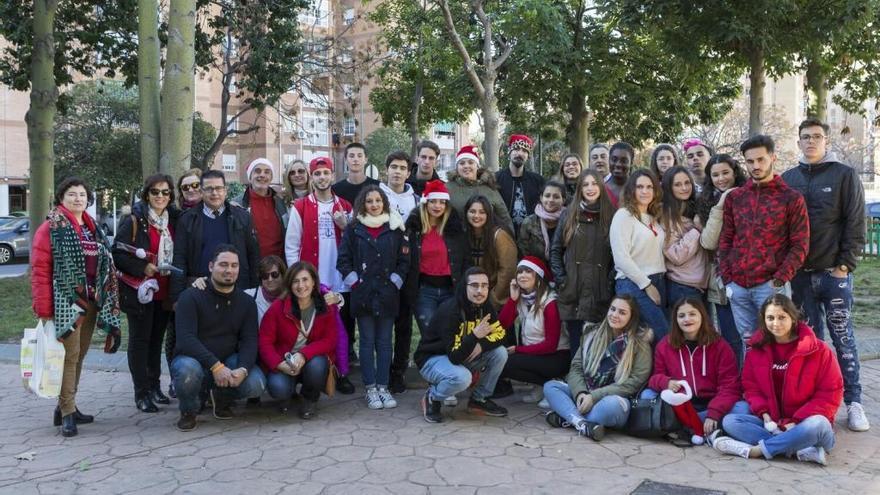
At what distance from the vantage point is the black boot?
16.9 ft

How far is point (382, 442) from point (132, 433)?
1.79 meters

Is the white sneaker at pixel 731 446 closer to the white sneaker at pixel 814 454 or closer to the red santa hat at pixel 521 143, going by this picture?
the white sneaker at pixel 814 454

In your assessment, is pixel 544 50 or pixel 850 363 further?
pixel 544 50

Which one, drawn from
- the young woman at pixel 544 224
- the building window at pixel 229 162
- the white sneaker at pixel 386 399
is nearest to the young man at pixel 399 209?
the white sneaker at pixel 386 399

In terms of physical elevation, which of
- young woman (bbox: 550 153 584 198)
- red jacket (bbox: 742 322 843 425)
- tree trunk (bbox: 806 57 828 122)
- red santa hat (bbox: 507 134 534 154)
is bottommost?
red jacket (bbox: 742 322 843 425)

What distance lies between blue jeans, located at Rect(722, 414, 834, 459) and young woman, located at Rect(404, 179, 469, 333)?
231 centimetres

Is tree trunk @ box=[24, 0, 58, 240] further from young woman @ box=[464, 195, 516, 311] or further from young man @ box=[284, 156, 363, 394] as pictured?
young woman @ box=[464, 195, 516, 311]

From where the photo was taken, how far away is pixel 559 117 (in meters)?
20.2

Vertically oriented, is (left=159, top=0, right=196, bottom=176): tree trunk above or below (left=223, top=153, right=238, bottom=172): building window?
below

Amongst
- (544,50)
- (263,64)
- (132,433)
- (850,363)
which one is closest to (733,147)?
(544,50)

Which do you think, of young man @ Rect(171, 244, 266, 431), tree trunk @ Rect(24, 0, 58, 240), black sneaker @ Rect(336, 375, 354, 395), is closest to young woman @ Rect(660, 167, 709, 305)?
black sneaker @ Rect(336, 375, 354, 395)

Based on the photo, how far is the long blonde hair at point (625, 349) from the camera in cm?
514

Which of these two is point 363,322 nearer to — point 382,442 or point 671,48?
point 382,442

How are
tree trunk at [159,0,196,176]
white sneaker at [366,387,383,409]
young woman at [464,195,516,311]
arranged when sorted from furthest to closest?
tree trunk at [159,0,196,176] → young woman at [464,195,516,311] → white sneaker at [366,387,383,409]
